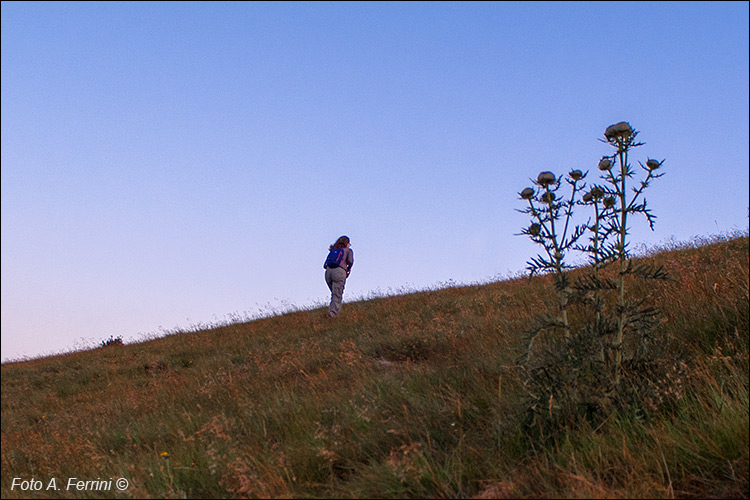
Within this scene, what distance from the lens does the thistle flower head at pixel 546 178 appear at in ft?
10.5

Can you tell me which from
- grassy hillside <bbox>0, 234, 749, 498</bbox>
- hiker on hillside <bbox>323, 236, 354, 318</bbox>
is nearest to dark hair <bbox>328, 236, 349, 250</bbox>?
hiker on hillside <bbox>323, 236, 354, 318</bbox>

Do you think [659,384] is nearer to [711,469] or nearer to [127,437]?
[711,469]

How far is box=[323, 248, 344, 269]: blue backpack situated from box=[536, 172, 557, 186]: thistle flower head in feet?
29.3

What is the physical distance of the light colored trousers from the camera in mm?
12000

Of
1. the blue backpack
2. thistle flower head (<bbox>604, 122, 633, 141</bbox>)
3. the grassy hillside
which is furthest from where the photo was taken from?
the blue backpack

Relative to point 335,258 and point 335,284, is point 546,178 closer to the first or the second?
point 335,258

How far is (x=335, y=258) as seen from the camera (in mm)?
11969

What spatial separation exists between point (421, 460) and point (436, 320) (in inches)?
190

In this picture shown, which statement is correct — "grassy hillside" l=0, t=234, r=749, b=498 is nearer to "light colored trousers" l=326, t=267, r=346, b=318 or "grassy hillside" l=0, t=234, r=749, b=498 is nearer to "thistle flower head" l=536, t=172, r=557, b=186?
"thistle flower head" l=536, t=172, r=557, b=186

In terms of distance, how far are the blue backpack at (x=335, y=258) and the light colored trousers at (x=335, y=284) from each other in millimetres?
112

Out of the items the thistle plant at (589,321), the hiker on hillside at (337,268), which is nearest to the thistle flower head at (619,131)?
the thistle plant at (589,321)

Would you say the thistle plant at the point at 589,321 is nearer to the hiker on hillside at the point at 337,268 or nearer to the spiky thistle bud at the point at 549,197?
the spiky thistle bud at the point at 549,197

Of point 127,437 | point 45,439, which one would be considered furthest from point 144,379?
point 45,439

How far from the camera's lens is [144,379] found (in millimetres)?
6586
